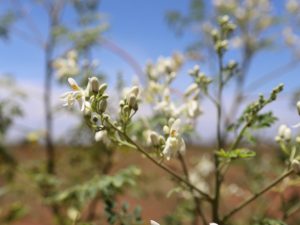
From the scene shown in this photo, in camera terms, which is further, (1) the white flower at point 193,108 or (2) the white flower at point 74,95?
(1) the white flower at point 193,108

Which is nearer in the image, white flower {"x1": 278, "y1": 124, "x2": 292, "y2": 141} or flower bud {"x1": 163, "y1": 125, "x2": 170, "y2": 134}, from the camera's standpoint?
flower bud {"x1": 163, "y1": 125, "x2": 170, "y2": 134}

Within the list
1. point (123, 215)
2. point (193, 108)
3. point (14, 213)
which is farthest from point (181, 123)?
point (14, 213)

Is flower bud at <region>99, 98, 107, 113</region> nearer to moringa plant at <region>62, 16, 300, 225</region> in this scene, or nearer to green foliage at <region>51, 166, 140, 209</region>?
moringa plant at <region>62, 16, 300, 225</region>

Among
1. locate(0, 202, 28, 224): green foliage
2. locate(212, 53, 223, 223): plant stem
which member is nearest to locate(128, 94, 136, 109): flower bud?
locate(212, 53, 223, 223): plant stem

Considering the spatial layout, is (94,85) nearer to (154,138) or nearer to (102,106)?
(102,106)

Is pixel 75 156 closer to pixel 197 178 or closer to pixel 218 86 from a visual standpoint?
pixel 197 178

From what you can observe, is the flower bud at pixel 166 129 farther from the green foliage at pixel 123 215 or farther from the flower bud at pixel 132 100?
the green foliage at pixel 123 215

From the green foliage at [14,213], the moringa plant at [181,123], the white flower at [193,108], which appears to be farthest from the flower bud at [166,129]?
the green foliage at [14,213]

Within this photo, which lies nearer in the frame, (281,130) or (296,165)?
(296,165)

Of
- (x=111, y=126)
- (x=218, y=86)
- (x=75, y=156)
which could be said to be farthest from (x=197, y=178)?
(x=111, y=126)

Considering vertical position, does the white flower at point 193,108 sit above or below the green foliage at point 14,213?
above
